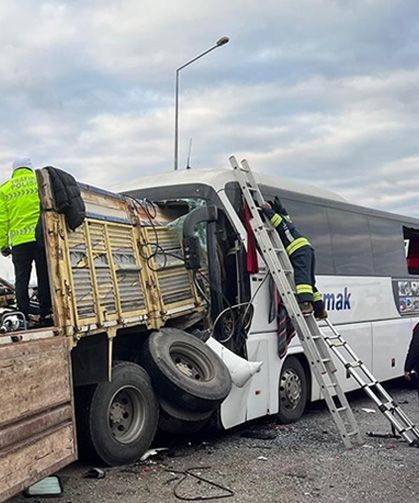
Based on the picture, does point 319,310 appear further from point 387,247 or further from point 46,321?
point 387,247

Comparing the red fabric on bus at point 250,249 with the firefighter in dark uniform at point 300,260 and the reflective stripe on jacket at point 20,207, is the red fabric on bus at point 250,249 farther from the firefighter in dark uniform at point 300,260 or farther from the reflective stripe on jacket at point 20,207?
the reflective stripe on jacket at point 20,207

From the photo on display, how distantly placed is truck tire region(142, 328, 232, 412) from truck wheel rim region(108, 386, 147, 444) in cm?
23

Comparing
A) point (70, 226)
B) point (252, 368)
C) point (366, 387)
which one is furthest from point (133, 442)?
point (366, 387)

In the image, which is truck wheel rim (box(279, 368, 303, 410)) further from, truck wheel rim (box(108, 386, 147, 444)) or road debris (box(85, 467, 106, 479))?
road debris (box(85, 467, 106, 479))

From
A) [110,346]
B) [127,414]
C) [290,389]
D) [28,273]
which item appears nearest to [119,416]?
[127,414]

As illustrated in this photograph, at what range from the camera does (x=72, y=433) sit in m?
4.70

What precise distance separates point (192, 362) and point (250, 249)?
60.7 inches

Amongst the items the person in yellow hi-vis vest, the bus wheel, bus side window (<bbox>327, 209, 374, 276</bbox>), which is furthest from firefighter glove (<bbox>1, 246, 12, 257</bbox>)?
bus side window (<bbox>327, 209, 374, 276</bbox>)

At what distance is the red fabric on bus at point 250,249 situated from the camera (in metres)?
7.41

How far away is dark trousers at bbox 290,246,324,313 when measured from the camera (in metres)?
7.23

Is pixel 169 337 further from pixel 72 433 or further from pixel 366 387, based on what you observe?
pixel 366 387

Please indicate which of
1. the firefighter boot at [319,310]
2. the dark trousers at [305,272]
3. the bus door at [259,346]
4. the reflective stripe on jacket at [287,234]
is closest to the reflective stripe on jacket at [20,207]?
the bus door at [259,346]

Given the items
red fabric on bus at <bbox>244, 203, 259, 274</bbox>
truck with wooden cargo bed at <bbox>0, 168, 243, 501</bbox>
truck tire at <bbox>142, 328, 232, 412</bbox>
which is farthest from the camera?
red fabric on bus at <bbox>244, 203, 259, 274</bbox>

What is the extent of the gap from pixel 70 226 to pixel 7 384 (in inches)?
66.1
